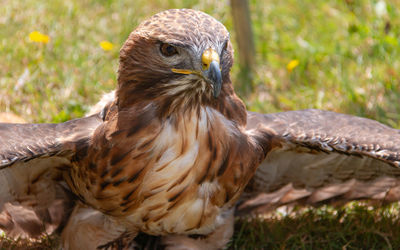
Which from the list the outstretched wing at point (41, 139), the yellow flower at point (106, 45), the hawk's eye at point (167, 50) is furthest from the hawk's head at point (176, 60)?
the yellow flower at point (106, 45)

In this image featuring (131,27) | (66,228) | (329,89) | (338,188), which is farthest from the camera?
(131,27)

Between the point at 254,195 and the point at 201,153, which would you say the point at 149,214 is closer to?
the point at 201,153

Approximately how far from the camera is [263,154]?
413 centimetres

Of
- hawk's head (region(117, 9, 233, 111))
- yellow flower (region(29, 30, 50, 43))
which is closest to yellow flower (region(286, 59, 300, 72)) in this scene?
yellow flower (region(29, 30, 50, 43))

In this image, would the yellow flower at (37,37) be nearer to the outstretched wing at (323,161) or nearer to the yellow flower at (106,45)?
the yellow flower at (106,45)

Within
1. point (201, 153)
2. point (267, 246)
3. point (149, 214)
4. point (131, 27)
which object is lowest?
point (267, 246)

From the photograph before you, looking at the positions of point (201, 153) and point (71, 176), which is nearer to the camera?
point (201, 153)

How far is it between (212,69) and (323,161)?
67.6 inches

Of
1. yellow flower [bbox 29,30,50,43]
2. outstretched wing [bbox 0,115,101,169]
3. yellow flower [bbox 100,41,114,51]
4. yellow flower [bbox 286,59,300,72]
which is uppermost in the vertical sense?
yellow flower [bbox 29,30,50,43]

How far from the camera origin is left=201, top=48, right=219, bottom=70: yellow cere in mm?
3164

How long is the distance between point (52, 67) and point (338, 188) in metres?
2.99

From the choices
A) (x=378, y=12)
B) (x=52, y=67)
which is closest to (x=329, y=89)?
(x=378, y=12)

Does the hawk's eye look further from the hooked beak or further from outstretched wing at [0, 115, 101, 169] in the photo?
outstretched wing at [0, 115, 101, 169]


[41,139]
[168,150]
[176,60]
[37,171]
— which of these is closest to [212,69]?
[176,60]
